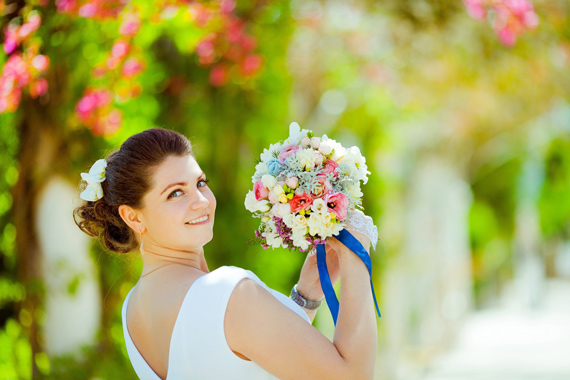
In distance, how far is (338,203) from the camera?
2.25m

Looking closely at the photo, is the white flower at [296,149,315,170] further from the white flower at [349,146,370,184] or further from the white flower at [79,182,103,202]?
the white flower at [79,182,103,202]

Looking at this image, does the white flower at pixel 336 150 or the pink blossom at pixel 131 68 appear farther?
the pink blossom at pixel 131 68

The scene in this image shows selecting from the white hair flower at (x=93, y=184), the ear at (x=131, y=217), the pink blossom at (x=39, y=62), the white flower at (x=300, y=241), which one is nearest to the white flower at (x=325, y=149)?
the white flower at (x=300, y=241)

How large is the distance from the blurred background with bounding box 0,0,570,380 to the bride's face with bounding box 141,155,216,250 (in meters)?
0.20

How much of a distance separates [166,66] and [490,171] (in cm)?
2103

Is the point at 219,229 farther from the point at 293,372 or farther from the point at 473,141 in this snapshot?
the point at 473,141

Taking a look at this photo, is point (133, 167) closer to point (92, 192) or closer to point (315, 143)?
point (92, 192)

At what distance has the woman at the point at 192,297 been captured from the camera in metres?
1.97

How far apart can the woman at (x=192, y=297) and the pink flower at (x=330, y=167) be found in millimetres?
251

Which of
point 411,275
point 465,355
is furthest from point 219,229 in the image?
point 465,355

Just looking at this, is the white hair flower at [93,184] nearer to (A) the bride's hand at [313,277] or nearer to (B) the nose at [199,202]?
(B) the nose at [199,202]

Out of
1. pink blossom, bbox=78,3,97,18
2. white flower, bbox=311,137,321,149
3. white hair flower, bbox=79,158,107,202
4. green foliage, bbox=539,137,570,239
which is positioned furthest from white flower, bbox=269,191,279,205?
green foliage, bbox=539,137,570,239

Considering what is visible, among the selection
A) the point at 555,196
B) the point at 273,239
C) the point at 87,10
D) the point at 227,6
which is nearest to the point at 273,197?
the point at 273,239

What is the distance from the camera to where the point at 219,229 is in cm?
648
